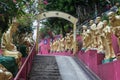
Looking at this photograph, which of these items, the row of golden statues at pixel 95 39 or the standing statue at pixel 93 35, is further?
the standing statue at pixel 93 35

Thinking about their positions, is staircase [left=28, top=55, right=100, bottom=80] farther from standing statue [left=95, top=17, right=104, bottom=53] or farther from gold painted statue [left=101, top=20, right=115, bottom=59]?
gold painted statue [left=101, top=20, right=115, bottom=59]

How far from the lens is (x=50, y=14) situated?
79.2 feet

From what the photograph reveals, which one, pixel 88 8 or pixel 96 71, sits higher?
pixel 88 8

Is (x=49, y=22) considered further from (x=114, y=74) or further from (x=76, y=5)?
(x=114, y=74)

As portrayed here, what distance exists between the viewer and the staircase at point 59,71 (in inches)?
547

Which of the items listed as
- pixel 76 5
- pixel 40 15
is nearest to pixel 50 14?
pixel 40 15

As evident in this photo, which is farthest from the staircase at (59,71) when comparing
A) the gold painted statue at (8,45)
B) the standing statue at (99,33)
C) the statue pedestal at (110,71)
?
the gold painted statue at (8,45)

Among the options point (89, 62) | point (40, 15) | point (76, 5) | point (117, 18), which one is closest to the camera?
point (117, 18)

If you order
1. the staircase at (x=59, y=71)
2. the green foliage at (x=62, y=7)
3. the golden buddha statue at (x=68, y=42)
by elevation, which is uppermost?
the green foliage at (x=62, y=7)

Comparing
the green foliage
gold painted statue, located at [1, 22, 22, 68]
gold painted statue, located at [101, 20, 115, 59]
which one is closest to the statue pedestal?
gold painted statue, located at [101, 20, 115, 59]

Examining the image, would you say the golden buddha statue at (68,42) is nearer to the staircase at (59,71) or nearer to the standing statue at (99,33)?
the staircase at (59,71)

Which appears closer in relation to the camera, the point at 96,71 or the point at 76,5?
the point at 96,71

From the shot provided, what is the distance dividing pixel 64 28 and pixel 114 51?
1568cm

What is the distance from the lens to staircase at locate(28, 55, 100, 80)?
13900 millimetres
